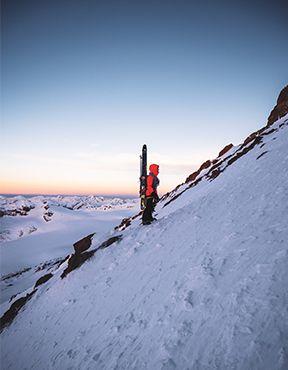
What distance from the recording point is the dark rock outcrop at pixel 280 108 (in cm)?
2696

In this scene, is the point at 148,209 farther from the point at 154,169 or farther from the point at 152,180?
the point at 154,169

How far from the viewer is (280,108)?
28234 millimetres

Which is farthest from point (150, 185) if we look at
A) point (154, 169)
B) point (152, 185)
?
point (154, 169)

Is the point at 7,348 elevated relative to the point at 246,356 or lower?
lower

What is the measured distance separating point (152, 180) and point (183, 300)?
605 cm

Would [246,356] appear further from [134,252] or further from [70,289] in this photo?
[70,289]

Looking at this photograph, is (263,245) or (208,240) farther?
(208,240)

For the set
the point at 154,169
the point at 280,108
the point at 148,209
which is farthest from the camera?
the point at 280,108

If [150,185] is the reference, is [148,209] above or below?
below

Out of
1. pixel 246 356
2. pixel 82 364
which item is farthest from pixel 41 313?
pixel 246 356

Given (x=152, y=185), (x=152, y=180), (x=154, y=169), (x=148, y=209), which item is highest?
(x=154, y=169)

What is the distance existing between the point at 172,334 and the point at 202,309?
2.51 ft

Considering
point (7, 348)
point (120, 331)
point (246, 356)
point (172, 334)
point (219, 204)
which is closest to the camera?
point (246, 356)

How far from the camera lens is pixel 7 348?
8359 millimetres
